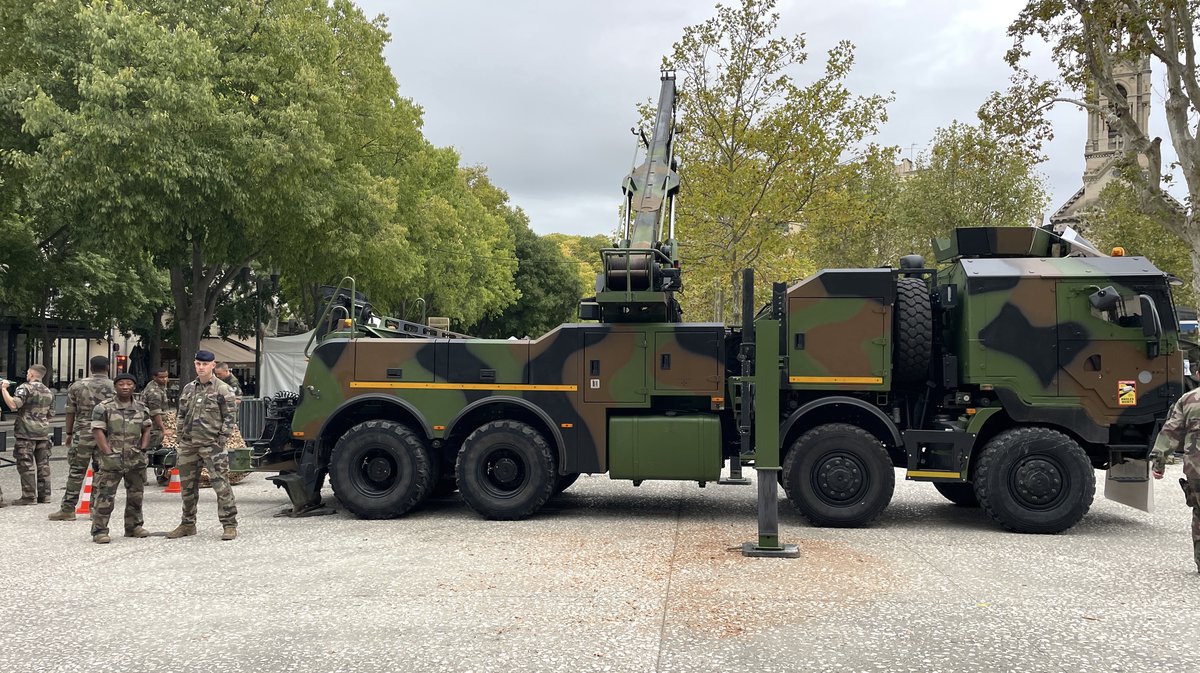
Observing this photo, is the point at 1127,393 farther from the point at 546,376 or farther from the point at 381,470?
the point at 381,470

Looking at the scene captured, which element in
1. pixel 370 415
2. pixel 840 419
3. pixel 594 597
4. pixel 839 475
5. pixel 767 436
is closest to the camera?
pixel 594 597

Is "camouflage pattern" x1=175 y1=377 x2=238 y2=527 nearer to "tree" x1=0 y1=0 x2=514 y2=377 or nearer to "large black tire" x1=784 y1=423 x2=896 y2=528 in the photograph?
"large black tire" x1=784 y1=423 x2=896 y2=528

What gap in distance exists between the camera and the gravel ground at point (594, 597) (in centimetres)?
515

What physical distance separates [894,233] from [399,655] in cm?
3368

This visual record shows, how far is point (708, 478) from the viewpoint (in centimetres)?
934

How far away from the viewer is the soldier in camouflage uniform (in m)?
7.23

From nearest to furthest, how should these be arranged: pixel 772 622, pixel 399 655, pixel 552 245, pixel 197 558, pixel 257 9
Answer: pixel 399 655 < pixel 772 622 < pixel 197 558 < pixel 257 9 < pixel 552 245

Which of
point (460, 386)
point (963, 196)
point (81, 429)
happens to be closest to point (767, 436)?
point (460, 386)

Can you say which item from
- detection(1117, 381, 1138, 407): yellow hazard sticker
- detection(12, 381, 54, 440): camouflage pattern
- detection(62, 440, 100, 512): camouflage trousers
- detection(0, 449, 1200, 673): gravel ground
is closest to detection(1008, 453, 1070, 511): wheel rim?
detection(0, 449, 1200, 673): gravel ground

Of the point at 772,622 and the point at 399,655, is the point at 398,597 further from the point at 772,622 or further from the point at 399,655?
the point at 772,622

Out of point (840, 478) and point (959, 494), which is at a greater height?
point (840, 478)

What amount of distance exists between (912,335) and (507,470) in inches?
171

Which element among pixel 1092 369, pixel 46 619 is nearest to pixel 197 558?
pixel 46 619

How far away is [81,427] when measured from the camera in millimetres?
9609
